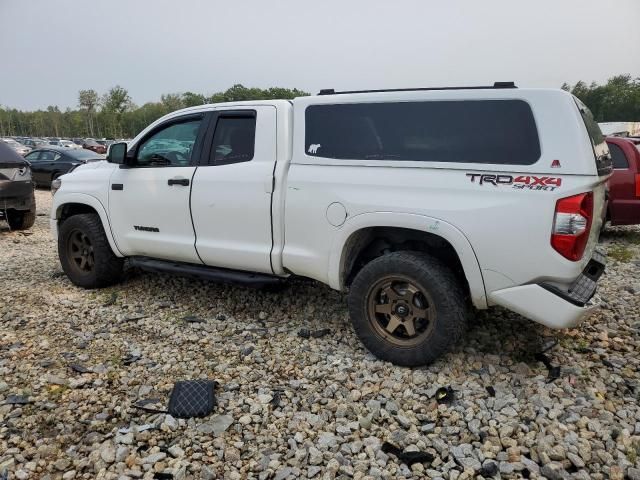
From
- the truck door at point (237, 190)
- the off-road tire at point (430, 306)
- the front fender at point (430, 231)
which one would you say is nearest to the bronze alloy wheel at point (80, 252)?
the truck door at point (237, 190)

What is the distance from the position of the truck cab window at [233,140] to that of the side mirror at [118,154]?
3.46 ft

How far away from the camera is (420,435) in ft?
9.14

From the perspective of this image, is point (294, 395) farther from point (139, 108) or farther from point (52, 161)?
point (139, 108)

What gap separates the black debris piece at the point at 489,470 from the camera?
247 cm

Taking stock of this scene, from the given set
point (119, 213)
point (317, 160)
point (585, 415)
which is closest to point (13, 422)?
point (119, 213)

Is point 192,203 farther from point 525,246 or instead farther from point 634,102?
point 634,102

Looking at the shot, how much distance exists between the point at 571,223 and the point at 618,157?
5.64 metres

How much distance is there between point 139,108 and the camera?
3428 inches

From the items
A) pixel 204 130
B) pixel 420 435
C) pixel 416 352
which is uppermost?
pixel 204 130

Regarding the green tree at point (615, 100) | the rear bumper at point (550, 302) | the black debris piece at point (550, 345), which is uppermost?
the green tree at point (615, 100)

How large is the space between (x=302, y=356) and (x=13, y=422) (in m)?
1.94

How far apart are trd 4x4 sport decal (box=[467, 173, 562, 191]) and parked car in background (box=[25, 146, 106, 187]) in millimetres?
14020

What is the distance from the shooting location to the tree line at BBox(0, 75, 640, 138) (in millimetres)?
69038

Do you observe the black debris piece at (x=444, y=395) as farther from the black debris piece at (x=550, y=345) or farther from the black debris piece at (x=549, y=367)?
the black debris piece at (x=550, y=345)
